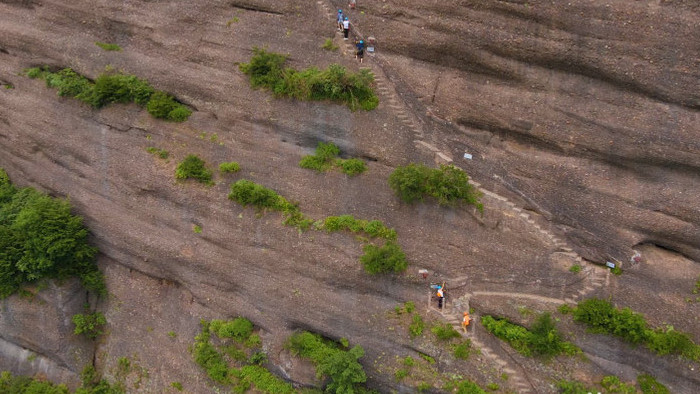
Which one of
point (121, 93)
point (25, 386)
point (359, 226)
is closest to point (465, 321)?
point (359, 226)

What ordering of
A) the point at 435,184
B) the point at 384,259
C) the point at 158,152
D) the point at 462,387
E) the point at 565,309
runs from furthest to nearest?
the point at 158,152, the point at 435,184, the point at 384,259, the point at 565,309, the point at 462,387

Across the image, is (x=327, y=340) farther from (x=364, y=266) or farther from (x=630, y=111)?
(x=630, y=111)

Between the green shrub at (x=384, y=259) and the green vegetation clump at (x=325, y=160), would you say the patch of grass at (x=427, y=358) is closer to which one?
the green shrub at (x=384, y=259)

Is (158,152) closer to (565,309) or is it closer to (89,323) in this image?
(89,323)

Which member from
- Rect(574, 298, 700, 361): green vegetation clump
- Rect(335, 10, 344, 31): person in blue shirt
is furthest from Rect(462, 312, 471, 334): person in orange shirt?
Rect(335, 10, 344, 31): person in blue shirt

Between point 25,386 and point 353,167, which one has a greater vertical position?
point 353,167

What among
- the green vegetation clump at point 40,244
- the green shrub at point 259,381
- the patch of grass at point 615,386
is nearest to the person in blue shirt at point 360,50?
the green shrub at point 259,381

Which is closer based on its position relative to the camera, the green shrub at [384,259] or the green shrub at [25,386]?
the green shrub at [384,259]
